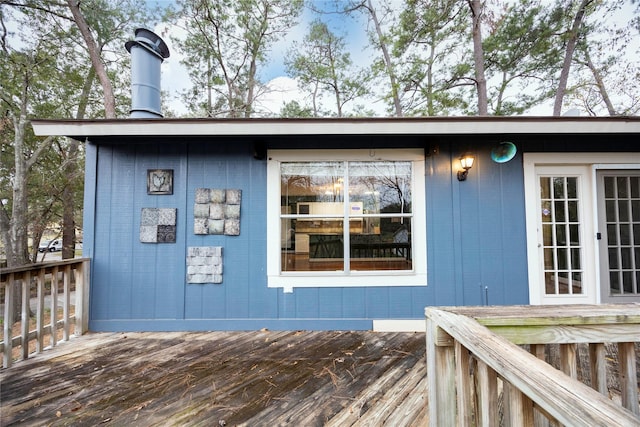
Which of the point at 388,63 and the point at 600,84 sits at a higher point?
the point at 388,63

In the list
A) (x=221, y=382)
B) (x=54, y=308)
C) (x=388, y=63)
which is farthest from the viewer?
(x=388, y=63)

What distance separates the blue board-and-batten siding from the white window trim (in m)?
0.08

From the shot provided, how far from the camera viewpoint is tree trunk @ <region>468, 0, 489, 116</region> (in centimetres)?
591

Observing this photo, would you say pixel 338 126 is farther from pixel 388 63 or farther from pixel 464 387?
pixel 388 63

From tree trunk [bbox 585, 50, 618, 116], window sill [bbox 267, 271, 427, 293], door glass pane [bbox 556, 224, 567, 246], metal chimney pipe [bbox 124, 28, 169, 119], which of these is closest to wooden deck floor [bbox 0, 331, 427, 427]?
window sill [bbox 267, 271, 427, 293]

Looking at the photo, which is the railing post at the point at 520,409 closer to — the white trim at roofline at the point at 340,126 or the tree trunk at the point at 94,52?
the white trim at roofline at the point at 340,126

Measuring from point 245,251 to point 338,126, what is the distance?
5.85ft

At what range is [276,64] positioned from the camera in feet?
26.9

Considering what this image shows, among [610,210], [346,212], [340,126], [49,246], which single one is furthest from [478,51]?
[49,246]

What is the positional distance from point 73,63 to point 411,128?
27.5 feet

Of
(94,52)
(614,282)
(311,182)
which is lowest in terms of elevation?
(614,282)

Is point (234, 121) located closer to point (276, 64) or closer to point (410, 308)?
point (410, 308)

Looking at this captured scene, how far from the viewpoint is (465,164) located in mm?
2967

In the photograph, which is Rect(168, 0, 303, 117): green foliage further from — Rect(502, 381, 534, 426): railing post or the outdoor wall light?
Rect(502, 381, 534, 426): railing post
